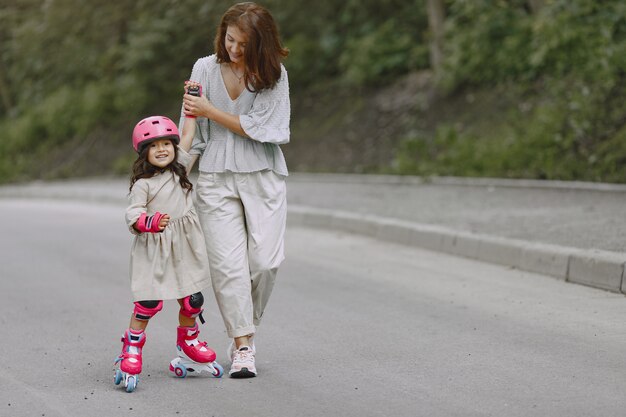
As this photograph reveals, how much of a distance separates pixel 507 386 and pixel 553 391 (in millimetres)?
233

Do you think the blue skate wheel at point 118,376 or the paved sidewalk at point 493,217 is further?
the paved sidewalk at point 493,217

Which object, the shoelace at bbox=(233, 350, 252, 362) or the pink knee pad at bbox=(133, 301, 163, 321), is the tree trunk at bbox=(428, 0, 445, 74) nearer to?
the shoelace at bbox=(233, 350, 252, 362)

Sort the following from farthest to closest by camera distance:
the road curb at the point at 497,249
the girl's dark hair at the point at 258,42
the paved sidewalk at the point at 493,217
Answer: the paved sidewalk at the point at 493,217 → the road curb at the point at 497,249 → the girl's dark hair at the point at 258,42

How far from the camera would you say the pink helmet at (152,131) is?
230 inches

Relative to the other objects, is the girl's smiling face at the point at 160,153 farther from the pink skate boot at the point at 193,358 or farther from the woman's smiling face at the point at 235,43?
the pink skate boot at the point at 193,358

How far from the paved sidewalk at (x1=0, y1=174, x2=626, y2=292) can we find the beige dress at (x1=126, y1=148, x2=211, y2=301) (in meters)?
3.84

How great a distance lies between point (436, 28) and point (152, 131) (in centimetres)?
1620

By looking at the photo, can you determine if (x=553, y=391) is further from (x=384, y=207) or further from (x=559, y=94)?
(x=559, y=94)

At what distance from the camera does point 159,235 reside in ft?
19.1

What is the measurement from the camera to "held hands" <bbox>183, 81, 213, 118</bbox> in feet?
19.7

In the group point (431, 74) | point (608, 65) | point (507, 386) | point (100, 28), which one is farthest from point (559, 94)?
point (100, 28)

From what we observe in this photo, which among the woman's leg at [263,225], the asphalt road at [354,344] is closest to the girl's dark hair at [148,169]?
the woman's leg at [263,225]

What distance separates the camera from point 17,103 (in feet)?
116

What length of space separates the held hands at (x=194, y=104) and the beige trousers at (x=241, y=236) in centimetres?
35
